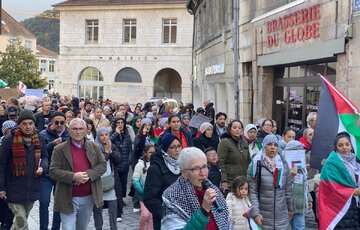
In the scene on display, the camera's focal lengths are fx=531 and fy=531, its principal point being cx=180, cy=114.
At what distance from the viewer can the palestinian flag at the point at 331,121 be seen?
6918 mm

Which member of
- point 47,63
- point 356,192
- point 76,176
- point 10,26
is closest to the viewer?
point 356,192

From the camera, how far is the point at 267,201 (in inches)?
258

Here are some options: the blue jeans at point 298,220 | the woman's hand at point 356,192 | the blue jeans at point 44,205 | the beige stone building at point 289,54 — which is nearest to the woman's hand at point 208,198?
the woman's hand at point 356,192

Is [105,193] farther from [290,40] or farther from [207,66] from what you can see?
[207,66]

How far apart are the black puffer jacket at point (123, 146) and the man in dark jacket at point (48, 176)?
53.0 inches

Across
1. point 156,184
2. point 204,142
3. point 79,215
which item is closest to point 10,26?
point 204,142

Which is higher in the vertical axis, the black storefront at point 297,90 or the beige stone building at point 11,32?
the beige stone building at point 11,32

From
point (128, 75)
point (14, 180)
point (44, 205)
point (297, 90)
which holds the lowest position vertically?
point (44, 205)

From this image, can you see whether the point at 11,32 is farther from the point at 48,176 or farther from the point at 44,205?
the point at 44,205

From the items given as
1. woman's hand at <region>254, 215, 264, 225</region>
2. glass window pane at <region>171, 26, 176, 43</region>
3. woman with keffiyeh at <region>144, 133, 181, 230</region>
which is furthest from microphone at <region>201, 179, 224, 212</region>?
glass window pane at <region>171, 26, 176, 43</region>

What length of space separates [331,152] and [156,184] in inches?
97.7

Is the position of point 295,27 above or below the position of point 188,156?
above

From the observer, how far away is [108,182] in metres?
7.33

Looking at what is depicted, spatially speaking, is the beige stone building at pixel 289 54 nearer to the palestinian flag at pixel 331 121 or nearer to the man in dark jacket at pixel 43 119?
the palestinian flag at pixel 331 121
